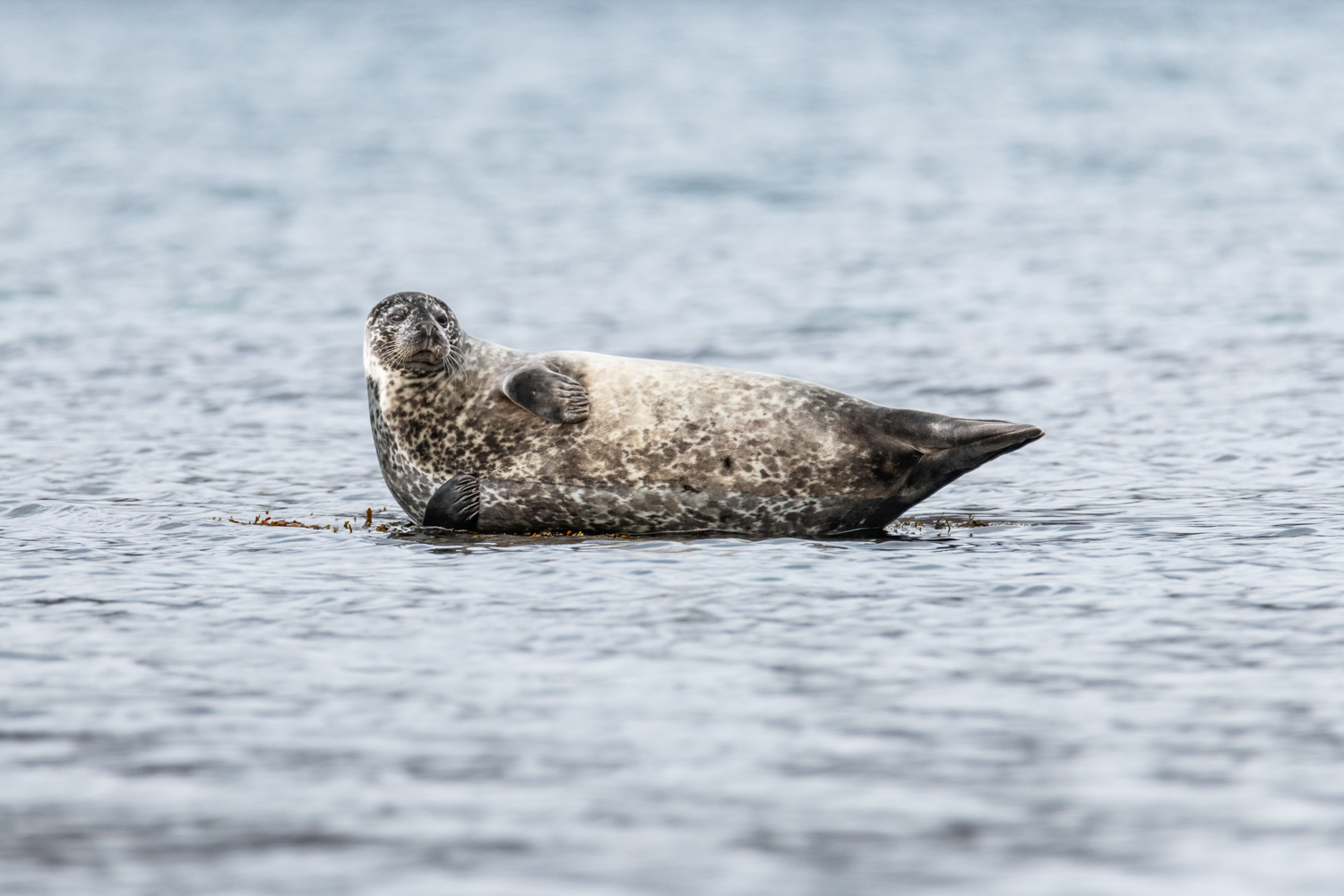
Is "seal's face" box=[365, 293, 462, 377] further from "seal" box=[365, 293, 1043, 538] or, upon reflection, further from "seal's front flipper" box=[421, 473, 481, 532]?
"seal's front flipper" box=[421, 473, 481, 532]

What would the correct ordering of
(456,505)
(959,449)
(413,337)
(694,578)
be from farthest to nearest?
1. (413,337)
2. (456,505)
3. (959,449)
4. (694,578)

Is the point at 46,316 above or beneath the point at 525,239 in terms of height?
beneath

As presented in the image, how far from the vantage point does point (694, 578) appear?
772cm

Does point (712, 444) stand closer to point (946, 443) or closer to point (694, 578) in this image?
point (946, 443)

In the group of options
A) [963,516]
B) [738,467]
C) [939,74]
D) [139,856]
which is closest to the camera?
[139,856]

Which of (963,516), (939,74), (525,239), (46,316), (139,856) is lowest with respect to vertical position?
(139,856)

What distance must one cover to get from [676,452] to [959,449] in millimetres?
1376

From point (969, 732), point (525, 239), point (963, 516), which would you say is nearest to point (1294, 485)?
point (963, 516)

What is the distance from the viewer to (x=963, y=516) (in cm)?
955

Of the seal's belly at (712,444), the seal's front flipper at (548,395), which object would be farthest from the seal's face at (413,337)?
the seal's belly at (712,444)

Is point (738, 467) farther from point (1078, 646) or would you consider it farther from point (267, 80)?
point (267, 80)

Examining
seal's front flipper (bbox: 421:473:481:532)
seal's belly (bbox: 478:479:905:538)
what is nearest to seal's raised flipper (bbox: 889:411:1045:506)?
seal's belly (bbox: 478:479:905:538)

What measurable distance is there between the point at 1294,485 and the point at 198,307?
13098 millimetres

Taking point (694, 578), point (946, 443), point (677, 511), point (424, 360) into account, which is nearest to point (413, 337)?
point (424, 360)
